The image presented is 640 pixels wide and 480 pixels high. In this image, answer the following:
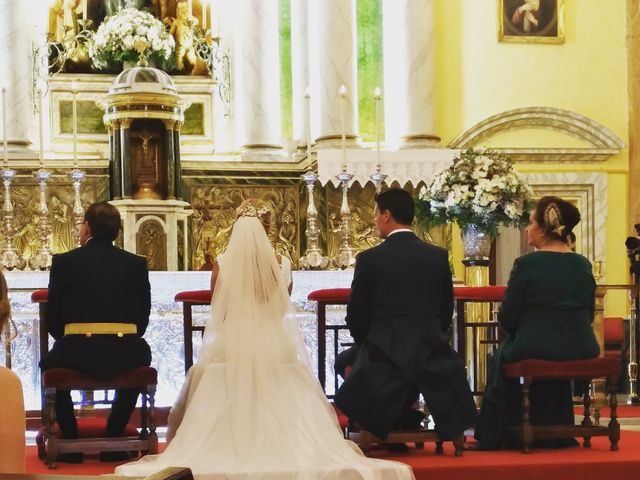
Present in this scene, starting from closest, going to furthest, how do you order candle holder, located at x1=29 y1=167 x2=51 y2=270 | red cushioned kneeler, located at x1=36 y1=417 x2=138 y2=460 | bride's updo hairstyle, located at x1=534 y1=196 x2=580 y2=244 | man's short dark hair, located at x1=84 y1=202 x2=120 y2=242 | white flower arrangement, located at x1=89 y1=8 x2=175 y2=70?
man's short dark hair, located at x1=84 y1=202 x2=120 y2=242 < bride's updo hairstyle, located at x1=534 y1=196 x2=580 y2=244 < red cushioned kneeler, located at x1=36 y1=417 x2=138 y2=460 < candle holder, located at x1=29 y1=167 x2=51 y2=270 < white flower arrangement, located at x1=89 y1=8 x2=175 y2=70

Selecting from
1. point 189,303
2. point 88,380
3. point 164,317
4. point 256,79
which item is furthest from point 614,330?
point 88,380

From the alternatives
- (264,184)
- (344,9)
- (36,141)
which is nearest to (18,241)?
(36,141)

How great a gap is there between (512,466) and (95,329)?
238cm

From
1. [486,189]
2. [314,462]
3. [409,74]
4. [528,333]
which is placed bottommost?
[314,462]

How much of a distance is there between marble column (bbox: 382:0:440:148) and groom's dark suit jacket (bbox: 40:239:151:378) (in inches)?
294

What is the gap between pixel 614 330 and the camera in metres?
13.7

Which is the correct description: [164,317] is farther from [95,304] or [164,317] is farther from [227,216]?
[227,216]

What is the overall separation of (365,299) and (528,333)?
968 mm

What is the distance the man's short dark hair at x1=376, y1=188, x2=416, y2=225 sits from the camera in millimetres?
7391

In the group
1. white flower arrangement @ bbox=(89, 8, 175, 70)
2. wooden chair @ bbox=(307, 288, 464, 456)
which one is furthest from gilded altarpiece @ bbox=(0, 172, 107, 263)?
wooden chair @ bbox=(307, 288, 464, 456)

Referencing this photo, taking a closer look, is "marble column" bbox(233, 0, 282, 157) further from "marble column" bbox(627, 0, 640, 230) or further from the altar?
"marble column" bbox(627, 0, 640, 230)

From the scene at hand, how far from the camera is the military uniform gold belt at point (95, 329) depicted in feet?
24.1

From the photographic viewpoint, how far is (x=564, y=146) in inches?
609

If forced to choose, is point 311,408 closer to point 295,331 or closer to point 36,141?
point 295,331
